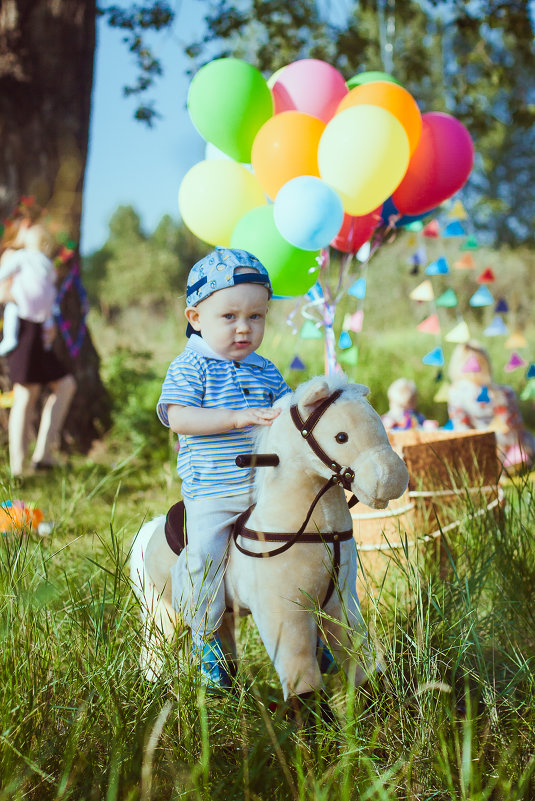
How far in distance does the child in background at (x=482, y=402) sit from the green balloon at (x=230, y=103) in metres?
2.59

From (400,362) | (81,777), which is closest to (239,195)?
(81,777)

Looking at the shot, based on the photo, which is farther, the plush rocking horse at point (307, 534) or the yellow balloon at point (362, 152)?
the yellow balloon at point (362, 152)

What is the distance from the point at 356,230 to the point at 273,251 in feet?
3.07

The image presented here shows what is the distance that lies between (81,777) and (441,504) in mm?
1848

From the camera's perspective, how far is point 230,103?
334 cm

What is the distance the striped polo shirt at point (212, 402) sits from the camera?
1.87 metres

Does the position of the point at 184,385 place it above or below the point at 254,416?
above

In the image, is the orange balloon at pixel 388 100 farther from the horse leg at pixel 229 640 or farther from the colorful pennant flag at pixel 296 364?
the horse leg at pixel 229 640

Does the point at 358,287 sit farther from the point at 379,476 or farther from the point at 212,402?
the point at 379,476

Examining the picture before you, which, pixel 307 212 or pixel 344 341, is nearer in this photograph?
pixel 307 212

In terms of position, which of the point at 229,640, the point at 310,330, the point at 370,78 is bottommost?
the point at 229,640


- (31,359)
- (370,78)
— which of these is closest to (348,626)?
(370,78)

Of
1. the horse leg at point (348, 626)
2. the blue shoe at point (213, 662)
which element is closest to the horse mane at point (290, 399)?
the horse leg at point (348, 626)

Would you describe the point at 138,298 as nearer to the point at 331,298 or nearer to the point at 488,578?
the point at 331,298
